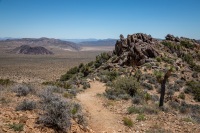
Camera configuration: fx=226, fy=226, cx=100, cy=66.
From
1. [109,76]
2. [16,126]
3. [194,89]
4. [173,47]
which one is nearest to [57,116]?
[16,126]

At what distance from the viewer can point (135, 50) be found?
104 ft

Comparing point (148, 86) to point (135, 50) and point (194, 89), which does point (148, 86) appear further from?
point (135, 50)

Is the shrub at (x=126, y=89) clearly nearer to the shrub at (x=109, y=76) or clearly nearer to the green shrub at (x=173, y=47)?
the shrub at (x=109, y=76)

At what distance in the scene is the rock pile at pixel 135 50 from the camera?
103 feet

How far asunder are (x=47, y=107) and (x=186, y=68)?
2719 cm

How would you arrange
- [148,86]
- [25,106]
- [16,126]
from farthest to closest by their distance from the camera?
[148,86]
[25,106]
[16,126]

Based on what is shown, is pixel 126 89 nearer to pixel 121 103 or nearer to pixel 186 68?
pixel 121 103

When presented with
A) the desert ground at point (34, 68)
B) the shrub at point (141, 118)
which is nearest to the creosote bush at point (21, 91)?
the shrub at point (141, 118)

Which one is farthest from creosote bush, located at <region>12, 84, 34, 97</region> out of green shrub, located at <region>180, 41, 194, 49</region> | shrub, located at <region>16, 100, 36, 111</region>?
green shrub, located at <region>180, 41, 194, 49</region>

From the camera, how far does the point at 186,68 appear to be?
105 feet

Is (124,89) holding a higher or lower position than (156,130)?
higher

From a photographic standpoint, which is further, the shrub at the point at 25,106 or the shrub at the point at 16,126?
the shrub at the point at 25,106

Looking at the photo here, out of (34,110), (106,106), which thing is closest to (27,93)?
(34,110)

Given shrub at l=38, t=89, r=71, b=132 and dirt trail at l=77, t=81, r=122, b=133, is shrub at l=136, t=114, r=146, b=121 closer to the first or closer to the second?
dirt trail at l=77, t=81, r=122, b=133
